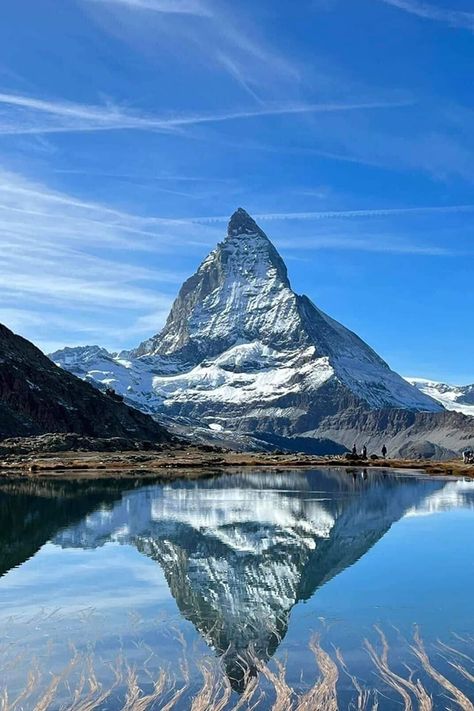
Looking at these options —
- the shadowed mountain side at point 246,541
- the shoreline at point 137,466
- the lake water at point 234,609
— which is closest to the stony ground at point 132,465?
the shoreline at point 137,466

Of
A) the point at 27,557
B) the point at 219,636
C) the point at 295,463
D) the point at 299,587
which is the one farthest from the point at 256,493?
the point at 295,463

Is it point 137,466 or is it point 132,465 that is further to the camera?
point 132,465

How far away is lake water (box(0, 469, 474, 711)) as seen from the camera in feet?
65.4

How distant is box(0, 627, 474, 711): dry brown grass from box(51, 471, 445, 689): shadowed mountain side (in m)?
1.01

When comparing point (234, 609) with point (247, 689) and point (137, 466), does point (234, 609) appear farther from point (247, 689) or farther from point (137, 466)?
point (137, 466)

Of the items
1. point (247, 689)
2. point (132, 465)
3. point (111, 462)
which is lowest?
point (247, 689)

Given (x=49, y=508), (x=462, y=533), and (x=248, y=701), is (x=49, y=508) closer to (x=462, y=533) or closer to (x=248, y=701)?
(x=462, y=533)

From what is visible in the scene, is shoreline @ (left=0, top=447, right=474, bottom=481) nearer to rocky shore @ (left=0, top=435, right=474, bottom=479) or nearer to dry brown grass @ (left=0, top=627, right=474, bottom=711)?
rocky shore @ (left=0, top=435, right=474, bottom=479)

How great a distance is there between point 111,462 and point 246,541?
321 ft

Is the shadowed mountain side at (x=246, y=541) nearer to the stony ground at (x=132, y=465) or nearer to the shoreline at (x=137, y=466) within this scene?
the shoreline at (x=137, y=466)

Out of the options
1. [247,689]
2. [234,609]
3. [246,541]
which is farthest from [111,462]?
[247,689]

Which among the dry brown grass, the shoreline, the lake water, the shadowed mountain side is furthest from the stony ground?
the dry brown grass

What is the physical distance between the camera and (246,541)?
1919 inches

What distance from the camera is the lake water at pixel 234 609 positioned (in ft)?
65.4
